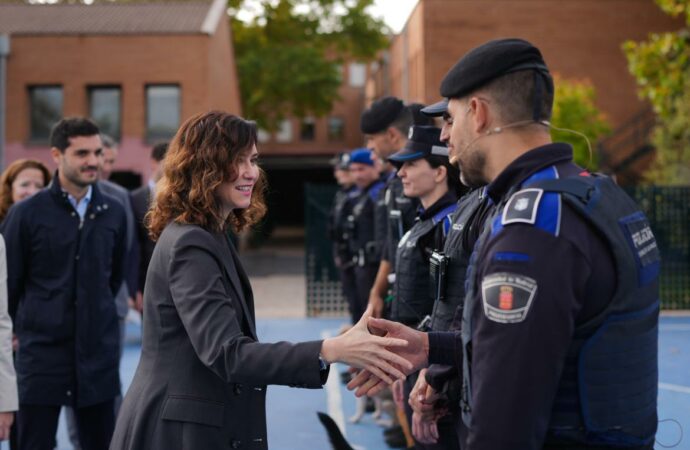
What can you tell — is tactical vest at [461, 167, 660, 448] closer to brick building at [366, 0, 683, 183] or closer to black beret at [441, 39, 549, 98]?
black beret at [441, 39, 549, 98]

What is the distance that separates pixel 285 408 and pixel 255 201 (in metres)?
4.86

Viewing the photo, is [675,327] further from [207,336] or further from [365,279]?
[207,336]

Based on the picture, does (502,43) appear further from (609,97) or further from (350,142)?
(350,142)

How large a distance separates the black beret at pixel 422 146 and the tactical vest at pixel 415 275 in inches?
14.7

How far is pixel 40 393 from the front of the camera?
14.9ft

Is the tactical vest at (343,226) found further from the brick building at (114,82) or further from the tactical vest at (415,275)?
the brick building at (114,82)

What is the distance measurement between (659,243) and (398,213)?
398 inches

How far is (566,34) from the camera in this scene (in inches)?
1192

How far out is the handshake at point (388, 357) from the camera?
2.63m

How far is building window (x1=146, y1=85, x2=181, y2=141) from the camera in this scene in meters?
29.1

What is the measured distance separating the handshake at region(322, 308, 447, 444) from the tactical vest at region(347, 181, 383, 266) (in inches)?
178

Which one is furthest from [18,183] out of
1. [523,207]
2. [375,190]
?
[523,207]

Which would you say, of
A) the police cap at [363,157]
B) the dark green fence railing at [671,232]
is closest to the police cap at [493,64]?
the police cap at [363,157]

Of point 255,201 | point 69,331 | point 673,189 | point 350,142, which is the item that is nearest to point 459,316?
point 255,201
